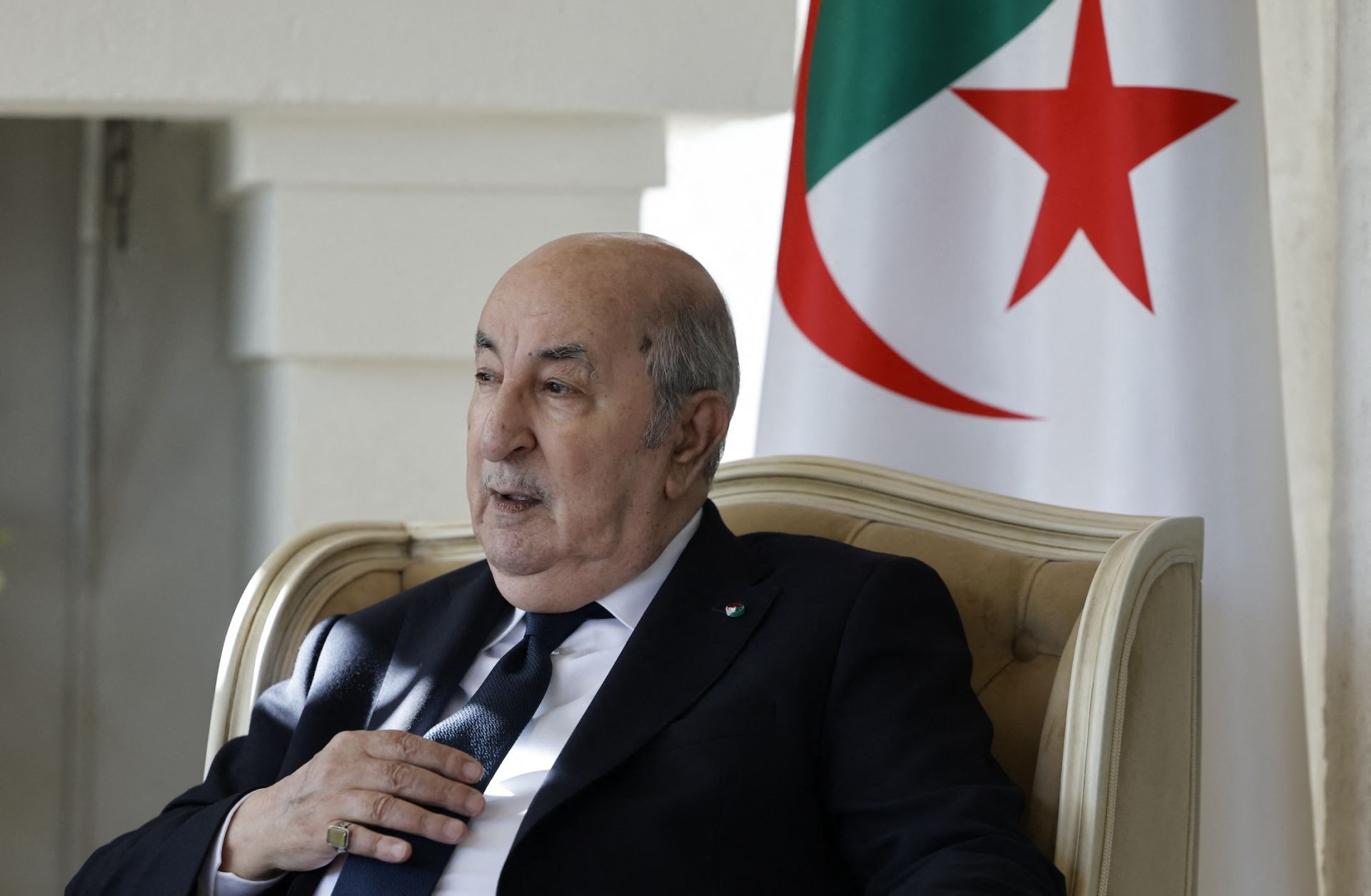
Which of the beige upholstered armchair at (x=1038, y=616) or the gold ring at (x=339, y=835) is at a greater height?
the beige upholstered armchair at (x=1038, y=616)

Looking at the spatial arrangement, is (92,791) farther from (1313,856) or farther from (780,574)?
(1313,856)

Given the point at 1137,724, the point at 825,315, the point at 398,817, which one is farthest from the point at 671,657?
the point at 825,315

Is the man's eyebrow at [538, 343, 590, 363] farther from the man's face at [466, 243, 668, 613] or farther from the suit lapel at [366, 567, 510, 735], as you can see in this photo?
the suit lapel at [366, 567, 510, 735]

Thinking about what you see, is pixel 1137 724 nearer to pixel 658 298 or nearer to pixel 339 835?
pixel 658 298

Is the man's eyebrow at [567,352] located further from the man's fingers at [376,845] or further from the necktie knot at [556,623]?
the man's fingers at [376,845]

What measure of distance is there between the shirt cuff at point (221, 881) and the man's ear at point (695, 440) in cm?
56

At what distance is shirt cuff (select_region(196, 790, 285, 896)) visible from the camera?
57.9 inches

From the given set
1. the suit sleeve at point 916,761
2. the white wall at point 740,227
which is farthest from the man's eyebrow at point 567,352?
the white wall at point 740,227

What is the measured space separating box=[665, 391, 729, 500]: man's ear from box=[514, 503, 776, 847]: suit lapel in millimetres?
63

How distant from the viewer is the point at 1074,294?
6.59 ft

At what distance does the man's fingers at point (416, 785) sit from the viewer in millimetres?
1361

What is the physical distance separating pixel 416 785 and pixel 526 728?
16 centimetres

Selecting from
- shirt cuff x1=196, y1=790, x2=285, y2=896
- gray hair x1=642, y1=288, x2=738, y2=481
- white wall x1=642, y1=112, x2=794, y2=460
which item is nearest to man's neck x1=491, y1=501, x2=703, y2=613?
gray hair x1=642, y1=288, x2=738, y2=481

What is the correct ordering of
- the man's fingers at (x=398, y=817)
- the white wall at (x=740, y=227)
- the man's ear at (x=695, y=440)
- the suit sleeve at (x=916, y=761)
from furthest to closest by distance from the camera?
the white wall at (x=740, y=227), the man's ear at (x=695, y=440), the man's fingers at (x=398, y=817), the suit sleeve at (x=916, y=761)
